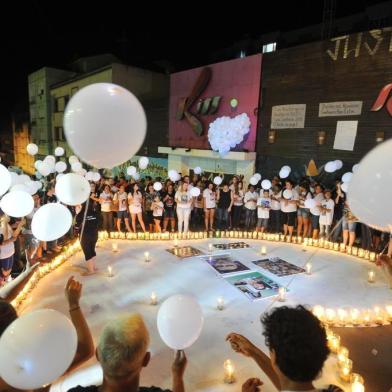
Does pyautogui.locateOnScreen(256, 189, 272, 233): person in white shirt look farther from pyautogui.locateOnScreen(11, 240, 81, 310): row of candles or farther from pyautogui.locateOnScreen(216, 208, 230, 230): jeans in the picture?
pyautogui.locateOnScreen(11, 240, 81, 310): row of candles

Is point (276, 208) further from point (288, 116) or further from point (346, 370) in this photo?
point (346, 370)

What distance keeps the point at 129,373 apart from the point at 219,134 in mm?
12511

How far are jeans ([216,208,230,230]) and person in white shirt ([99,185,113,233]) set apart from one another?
129 inches

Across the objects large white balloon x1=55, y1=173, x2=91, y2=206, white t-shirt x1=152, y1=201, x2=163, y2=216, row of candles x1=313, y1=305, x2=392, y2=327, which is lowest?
row of candles x1=313, y1=305, x2=392, y2=327

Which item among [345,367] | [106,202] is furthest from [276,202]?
[345,367]

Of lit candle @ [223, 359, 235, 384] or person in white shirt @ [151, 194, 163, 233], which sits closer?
lit candle @ [223, 359, 235, 384]

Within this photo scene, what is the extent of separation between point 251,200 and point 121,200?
390cm

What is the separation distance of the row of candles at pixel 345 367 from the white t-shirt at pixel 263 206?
16.7ft

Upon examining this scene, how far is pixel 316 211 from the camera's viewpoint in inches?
328

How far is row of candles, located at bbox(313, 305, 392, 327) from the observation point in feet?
15.3

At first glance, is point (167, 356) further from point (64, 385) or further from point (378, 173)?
point (378, 173)

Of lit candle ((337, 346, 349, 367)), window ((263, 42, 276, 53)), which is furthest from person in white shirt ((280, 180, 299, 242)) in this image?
window ((263, 42, 276, 53))

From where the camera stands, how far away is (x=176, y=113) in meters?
16.2

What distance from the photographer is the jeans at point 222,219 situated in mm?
9617
